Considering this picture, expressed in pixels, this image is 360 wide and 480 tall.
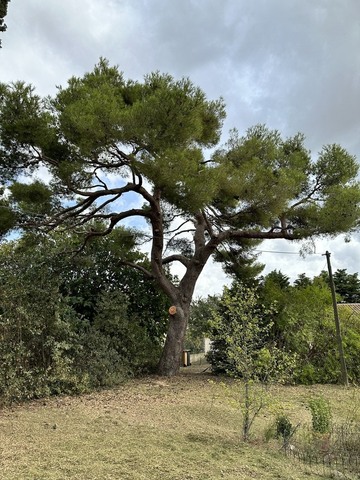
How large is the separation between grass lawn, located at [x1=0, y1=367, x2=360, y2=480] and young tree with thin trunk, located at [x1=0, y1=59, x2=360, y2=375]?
3158 mm

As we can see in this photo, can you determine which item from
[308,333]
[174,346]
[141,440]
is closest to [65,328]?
[174,346]

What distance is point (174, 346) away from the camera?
29.4 feet

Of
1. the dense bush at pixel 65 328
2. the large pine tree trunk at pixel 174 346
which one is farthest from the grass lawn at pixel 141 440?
the large pine tree trunk at pixel 174 346

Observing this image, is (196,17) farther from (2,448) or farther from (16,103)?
(2,448)

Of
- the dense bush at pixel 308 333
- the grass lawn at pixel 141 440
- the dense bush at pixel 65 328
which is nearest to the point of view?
the grass lawn at pixel 141 440

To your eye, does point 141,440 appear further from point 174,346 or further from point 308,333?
point 308,333

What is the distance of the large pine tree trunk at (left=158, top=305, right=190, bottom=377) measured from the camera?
8867mm

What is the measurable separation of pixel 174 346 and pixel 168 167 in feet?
14.6

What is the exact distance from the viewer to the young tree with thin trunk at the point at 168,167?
→ 6613 mm

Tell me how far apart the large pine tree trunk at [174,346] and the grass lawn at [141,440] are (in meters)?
2.04

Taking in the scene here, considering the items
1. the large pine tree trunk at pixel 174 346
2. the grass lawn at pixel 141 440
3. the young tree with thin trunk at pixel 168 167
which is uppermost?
the young tree with thin trunk at pixel 168 167

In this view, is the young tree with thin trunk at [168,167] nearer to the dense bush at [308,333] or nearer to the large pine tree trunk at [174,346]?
the large pine tree trunk at [174,346]

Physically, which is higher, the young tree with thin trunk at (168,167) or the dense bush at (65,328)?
the young tree with thin trunk at (168,167)

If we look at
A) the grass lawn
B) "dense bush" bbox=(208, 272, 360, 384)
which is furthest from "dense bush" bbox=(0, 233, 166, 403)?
"dense bush" bbox=(208, 272, 360, 384)
